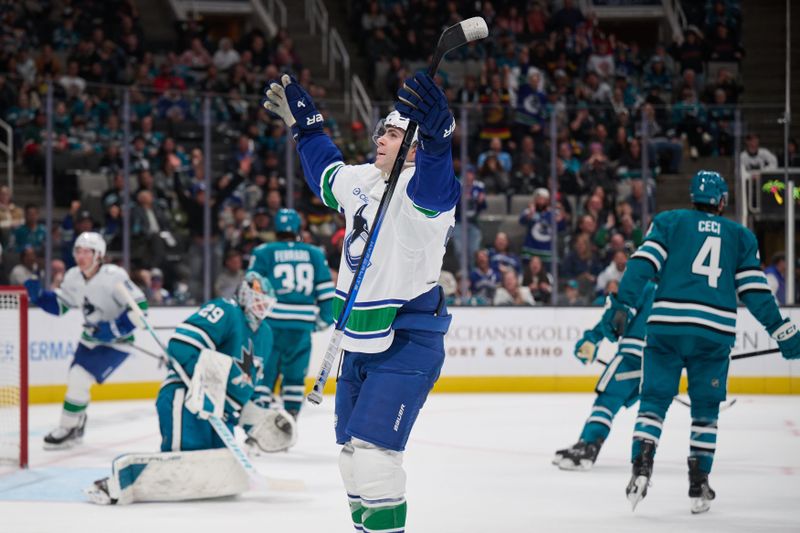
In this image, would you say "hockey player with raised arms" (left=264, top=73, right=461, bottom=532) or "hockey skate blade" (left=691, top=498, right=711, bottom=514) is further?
"hockey skate blade" (left=691, top=498, right=711, bottom=514)

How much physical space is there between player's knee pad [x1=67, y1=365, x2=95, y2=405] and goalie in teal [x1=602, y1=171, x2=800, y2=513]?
3522 millimetres

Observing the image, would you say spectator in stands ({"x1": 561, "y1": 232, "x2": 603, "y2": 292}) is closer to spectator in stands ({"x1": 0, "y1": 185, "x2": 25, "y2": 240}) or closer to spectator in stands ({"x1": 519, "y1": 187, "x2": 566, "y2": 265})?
spectator in stands ({"x1": 519, "y1": 187, "x2": 566, "y2": 265})

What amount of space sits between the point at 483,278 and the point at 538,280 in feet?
1.59

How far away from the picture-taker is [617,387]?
6.48 meters

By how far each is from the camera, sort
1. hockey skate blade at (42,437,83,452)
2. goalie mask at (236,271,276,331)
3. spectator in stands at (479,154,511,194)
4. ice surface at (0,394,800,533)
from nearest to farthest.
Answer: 1. ice surface at (0,394,800,533)
2. goalie mask at (236,271,276,331)
3. hockey skate blade at (42,437,83,452)
4. spectator in stands at (479,154,511,194)

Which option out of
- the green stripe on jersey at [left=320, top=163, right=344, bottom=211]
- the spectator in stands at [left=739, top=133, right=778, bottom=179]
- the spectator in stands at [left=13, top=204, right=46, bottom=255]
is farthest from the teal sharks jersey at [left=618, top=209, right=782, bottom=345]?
the spectator in stands at [left=13, top=204, right=46, bottom=255]

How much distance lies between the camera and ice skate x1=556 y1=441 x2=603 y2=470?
21.5 ft

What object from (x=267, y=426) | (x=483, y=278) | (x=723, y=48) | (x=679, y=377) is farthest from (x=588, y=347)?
(x=723, y=48)

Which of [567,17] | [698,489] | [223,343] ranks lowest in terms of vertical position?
[698,489]

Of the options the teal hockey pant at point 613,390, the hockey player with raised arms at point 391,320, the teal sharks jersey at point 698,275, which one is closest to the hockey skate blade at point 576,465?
the teal hockey pant at point 613,390

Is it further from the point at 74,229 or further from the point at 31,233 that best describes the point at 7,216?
the point at 74,229

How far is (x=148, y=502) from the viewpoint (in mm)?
5531

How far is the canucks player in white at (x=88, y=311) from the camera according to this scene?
24.7ft

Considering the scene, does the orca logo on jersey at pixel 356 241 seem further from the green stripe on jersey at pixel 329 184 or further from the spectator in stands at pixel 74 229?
the spectator in stands at pixel 74 229
